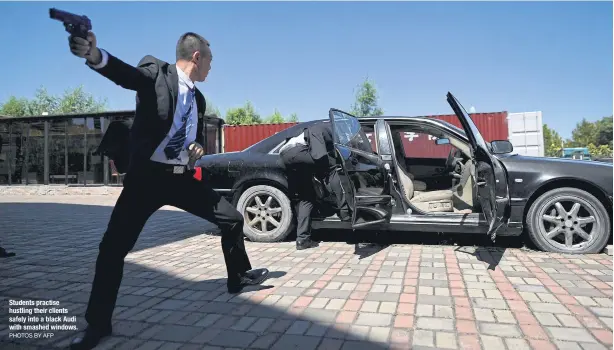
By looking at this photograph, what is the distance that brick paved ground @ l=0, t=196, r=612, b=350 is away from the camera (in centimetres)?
232

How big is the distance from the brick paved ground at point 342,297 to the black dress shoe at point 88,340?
0.05m

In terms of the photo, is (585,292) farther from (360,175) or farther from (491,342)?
(360,175)

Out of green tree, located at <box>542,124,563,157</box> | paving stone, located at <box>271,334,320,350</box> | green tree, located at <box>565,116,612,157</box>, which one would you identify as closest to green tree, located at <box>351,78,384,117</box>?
green tree, located at <box>542,124,563,157</box>

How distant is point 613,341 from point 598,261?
2.14 metres

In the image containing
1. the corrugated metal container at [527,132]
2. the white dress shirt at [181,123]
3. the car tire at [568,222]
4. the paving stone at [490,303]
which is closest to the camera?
the white dress shirt at [181,123]

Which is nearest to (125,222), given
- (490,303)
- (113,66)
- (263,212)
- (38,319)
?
(113,66)

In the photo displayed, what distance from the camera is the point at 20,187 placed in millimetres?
18531

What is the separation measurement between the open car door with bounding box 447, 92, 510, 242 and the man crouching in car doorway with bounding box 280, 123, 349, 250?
1464mm

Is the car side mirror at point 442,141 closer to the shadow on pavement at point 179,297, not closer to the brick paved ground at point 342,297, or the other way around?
the brick paved ground at point 342,297

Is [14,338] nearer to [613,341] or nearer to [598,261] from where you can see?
[613,341]

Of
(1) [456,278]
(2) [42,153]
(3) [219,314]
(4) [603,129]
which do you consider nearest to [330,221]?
(1) [456,278]

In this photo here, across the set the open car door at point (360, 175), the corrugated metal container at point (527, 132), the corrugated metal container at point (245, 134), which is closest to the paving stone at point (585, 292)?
the open car door at point (360, 175)

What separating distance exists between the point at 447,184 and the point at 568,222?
1.62 meters

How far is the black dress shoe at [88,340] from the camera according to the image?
2219 mm
